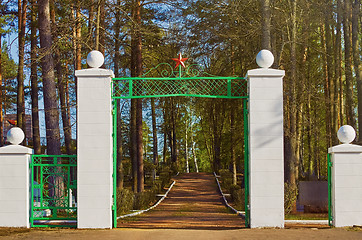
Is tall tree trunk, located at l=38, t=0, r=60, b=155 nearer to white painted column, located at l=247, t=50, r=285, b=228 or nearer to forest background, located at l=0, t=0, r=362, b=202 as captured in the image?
forest background, located at l=0, t=0, r=362, b=202

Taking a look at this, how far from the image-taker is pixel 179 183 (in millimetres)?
30266

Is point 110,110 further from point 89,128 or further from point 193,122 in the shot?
point 193,122

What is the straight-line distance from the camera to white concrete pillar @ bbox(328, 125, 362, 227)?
9406 mm

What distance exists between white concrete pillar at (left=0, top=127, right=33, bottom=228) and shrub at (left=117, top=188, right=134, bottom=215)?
5257 mm

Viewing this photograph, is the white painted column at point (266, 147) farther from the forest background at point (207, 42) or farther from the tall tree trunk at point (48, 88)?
the tall tree trunk at point (48, 88)

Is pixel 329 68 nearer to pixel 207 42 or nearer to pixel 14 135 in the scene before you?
pixel 207 42

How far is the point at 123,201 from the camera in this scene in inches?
586

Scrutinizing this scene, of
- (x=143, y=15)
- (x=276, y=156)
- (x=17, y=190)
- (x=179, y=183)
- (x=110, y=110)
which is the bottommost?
(x=179, y=183)

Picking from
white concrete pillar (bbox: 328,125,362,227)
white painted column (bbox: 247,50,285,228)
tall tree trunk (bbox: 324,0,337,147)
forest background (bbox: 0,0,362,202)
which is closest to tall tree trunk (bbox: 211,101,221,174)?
forest background (bbox: 0,0,362,202)

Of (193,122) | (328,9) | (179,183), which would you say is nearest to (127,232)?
(328,9)

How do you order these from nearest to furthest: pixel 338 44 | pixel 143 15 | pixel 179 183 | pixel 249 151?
1. pixel 249 151
2. pixel 338 44
3. pixel 143 15
4. pixel 179 183

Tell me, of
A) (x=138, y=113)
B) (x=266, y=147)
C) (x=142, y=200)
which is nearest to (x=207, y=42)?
(x=138, y=113)

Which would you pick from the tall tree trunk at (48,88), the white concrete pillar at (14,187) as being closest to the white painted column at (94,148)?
the white concrete pillar at (14,187)

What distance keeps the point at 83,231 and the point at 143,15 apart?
16338 millimetres
